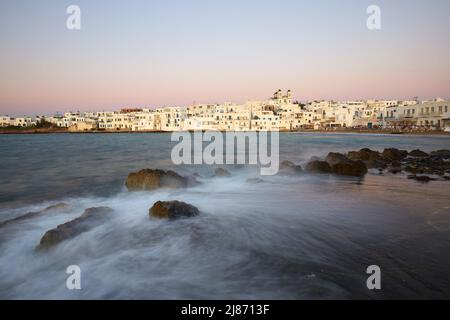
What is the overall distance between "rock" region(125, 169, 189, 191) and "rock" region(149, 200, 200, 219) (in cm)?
383

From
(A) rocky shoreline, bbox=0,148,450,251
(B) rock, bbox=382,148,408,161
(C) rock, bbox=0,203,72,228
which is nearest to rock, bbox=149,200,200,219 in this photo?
(A) rocky shoreline, bbox=0,148,450,251

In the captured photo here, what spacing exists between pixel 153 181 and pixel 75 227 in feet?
16.5

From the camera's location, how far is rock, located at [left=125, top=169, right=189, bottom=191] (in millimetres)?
11867

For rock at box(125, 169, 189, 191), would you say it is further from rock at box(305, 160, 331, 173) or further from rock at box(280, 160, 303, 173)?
rock at box(305, 160, 331, 173)

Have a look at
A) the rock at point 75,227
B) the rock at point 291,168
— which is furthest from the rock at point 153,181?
the rock at point 291,168

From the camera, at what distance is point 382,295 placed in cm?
427

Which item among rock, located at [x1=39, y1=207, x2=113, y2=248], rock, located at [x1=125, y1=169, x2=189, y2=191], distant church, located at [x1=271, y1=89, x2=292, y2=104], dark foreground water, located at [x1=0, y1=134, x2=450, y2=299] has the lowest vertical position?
dark foreground water, located at [x1=0, y1=134, x2=450, y2=299]

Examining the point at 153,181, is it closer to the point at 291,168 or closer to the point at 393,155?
the point at 291,168

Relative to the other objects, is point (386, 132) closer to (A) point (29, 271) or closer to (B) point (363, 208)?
(B) point (363, 208)

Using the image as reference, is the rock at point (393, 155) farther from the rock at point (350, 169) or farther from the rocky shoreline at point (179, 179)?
the rock at point (350, 169)

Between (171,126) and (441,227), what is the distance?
10289 cm

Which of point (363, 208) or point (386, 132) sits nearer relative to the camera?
point (363, 208)

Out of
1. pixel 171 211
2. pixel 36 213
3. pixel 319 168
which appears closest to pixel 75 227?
pixel 171 211
